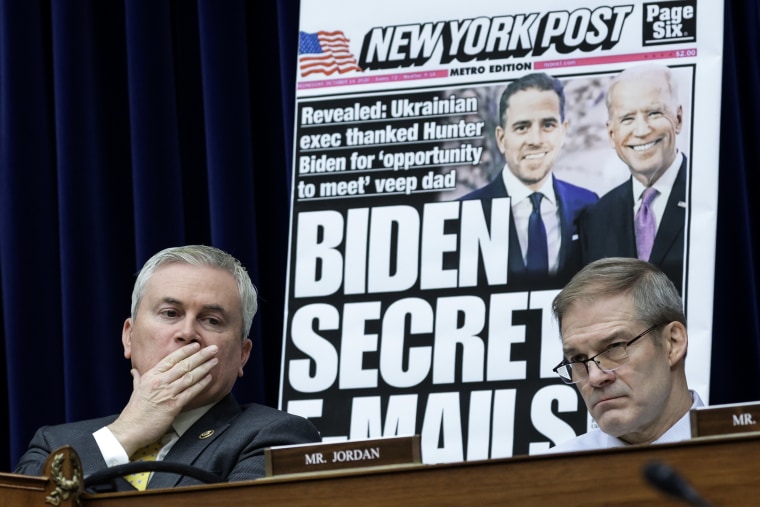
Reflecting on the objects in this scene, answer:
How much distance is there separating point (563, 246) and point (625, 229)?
15 cm

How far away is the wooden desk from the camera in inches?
62.0

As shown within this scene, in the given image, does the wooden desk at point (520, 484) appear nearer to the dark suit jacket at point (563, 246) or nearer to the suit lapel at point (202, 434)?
the suit lapel at point (202, 434)

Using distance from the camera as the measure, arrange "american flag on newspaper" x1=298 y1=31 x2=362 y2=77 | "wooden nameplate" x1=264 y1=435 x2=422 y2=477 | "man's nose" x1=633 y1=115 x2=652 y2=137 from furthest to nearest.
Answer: "american flag on newspaper" x1=298 y1=31 x2=362 y2=77
"man's nose" x1=633 y1=115 x2=652 y2=137
"wooden nameplate" x1=264 y1=435 x2=422 y2=477

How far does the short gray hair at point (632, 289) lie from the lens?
2.53 m

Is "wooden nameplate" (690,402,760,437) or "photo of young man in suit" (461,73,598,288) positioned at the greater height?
Result: "photo of young man in suit" (461,73,598,288)

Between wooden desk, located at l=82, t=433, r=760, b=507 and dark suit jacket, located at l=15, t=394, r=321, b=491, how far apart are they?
2.49 feet

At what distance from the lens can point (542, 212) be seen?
306 centimetres

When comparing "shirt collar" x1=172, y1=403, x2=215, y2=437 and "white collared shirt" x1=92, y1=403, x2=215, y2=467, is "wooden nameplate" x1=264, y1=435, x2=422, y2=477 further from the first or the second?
"shirt collar" x1=172, y1=403, x2=215, y2=437

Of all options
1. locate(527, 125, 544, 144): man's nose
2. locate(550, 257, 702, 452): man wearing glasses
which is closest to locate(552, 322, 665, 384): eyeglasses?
locate(550, 257, 702, 452): man wearing glasses

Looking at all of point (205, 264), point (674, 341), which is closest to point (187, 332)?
point (205, 264)

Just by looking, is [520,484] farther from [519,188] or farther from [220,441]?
[519,188]

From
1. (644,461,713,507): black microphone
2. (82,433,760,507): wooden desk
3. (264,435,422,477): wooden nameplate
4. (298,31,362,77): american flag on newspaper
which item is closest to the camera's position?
(644,461,713,507): black microphone

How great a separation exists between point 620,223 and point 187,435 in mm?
1086

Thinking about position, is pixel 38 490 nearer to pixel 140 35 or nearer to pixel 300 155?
pixel 300 155
